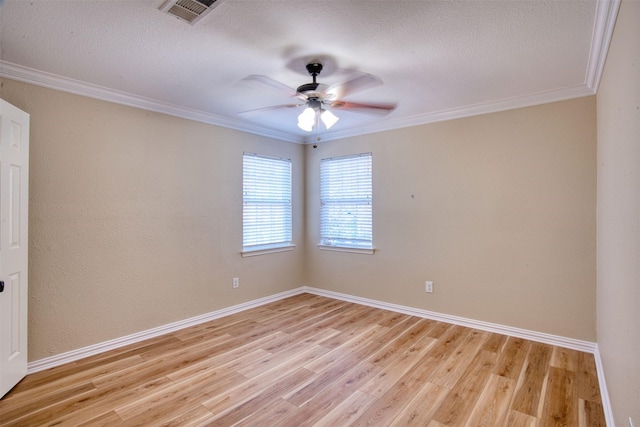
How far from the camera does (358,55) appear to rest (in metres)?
2.34

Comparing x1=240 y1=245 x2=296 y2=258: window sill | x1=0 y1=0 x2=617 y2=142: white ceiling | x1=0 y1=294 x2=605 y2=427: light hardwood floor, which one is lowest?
x1=0 y1=294 x2=605 y2=427: light hardwood floor

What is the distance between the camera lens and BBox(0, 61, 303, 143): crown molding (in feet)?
8.15

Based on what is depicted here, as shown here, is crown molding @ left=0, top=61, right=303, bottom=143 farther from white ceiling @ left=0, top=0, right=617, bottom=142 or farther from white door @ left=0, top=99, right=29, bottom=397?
white door @ left=0, top=99, right=29, bottom=397

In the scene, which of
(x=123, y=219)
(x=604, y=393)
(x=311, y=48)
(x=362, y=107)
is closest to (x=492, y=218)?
(x=604, y=393)

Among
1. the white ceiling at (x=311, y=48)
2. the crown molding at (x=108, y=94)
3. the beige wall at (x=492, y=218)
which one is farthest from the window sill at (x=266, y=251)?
the white ceiling at (x=311, y=48)

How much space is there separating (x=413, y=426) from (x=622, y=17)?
2.43 meters

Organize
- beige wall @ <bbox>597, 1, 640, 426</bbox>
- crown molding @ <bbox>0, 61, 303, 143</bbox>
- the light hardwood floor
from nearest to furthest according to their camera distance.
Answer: beige wall @ <bbox>597, 1, 640, 426</bbox> → the light hardwood floor → crown molding @ <bbox>0, 61, 303, 143</bbox>

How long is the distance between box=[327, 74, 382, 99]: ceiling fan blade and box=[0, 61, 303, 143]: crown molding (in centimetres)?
192

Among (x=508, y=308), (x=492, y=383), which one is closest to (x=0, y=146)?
(x=492, y=383)

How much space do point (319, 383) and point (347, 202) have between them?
2.62 meters

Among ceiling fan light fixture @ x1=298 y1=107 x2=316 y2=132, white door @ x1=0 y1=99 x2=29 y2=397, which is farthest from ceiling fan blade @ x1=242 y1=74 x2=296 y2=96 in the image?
white door @ x1=0 y1=99 x2=29 y2=397

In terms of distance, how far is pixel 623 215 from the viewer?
162 centimetres

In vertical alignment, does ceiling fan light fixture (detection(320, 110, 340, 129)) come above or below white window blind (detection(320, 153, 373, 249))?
above

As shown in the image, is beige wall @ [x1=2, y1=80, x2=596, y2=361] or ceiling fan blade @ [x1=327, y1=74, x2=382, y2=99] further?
beige wall @ [x1=2, y1=80, x2=596, y2=361]
